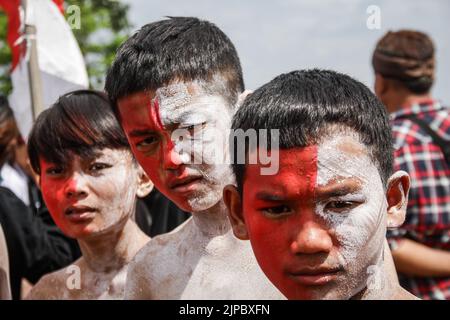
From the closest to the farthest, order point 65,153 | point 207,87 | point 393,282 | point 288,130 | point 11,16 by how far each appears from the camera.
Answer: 1. point 288,130
2. point 393,282
3. point 207,87
4. point 65,153
5. point 11,16

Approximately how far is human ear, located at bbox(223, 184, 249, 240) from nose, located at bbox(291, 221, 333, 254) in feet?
0.64

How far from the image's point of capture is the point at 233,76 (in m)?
1.79

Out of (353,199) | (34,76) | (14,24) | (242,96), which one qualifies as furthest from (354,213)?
(14,24)

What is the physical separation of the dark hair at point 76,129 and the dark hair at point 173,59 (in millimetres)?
320

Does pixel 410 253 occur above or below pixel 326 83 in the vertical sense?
below

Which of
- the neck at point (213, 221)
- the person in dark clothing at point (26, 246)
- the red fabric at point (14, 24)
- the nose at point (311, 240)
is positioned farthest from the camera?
the red fabric at point (14, 24)

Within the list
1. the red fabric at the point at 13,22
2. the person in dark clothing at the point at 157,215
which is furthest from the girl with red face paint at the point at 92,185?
the red fabric at the point at 13,22

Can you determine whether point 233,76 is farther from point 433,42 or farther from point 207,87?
point 433,42

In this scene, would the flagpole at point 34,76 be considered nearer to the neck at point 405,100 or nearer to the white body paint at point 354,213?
the neck at point 405,100

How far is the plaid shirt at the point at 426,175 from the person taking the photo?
2.17m

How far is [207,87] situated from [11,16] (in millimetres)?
1306

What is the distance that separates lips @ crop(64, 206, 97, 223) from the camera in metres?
2.11

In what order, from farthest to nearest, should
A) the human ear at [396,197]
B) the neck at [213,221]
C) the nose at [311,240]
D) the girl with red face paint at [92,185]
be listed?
1. the girl with red face paint at [92,185]
2. the neck at [213,221]
3. the human ear at [396,197]
4. the nose at [311,240]
